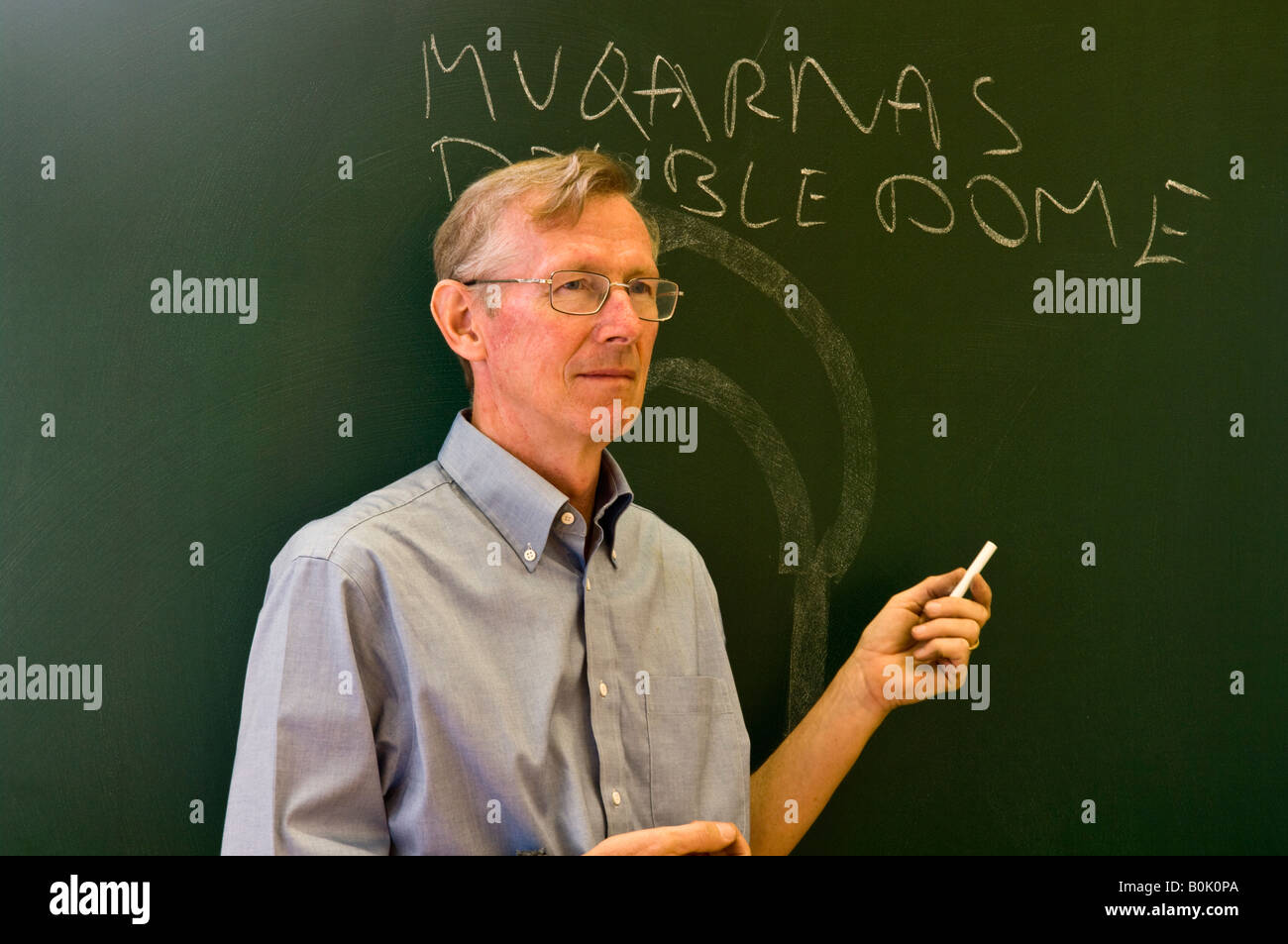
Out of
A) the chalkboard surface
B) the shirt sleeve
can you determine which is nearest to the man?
the shirt sleeve

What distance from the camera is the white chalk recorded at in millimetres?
1532

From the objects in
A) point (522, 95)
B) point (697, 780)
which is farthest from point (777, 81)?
point (697, 780)

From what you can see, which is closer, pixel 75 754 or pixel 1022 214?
pixel 75 754

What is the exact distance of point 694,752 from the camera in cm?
143

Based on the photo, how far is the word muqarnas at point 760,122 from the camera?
1.55m

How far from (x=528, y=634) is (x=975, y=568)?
0.70 m

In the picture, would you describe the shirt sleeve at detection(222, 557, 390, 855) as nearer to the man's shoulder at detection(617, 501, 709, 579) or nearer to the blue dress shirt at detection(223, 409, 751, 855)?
the blue dress shirt at detection(223, 409, 751, 855)

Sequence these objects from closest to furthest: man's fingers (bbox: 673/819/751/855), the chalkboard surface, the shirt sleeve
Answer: the shirt sleeve < man's fingers (bbox: 673/819/751/855) < the chalkboard surface

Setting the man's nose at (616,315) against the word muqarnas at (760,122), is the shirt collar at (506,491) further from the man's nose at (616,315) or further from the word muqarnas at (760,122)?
the word muqarnas at (760,122)

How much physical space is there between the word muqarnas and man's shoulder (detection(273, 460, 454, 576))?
0.48 meters

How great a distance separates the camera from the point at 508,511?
1371mm

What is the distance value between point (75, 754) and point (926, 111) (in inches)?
65.6

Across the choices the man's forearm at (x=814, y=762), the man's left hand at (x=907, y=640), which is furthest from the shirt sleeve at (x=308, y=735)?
the man's left hand at (x=907, y=640)

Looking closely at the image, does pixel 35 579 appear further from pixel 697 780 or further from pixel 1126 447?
pixel 1126 447
